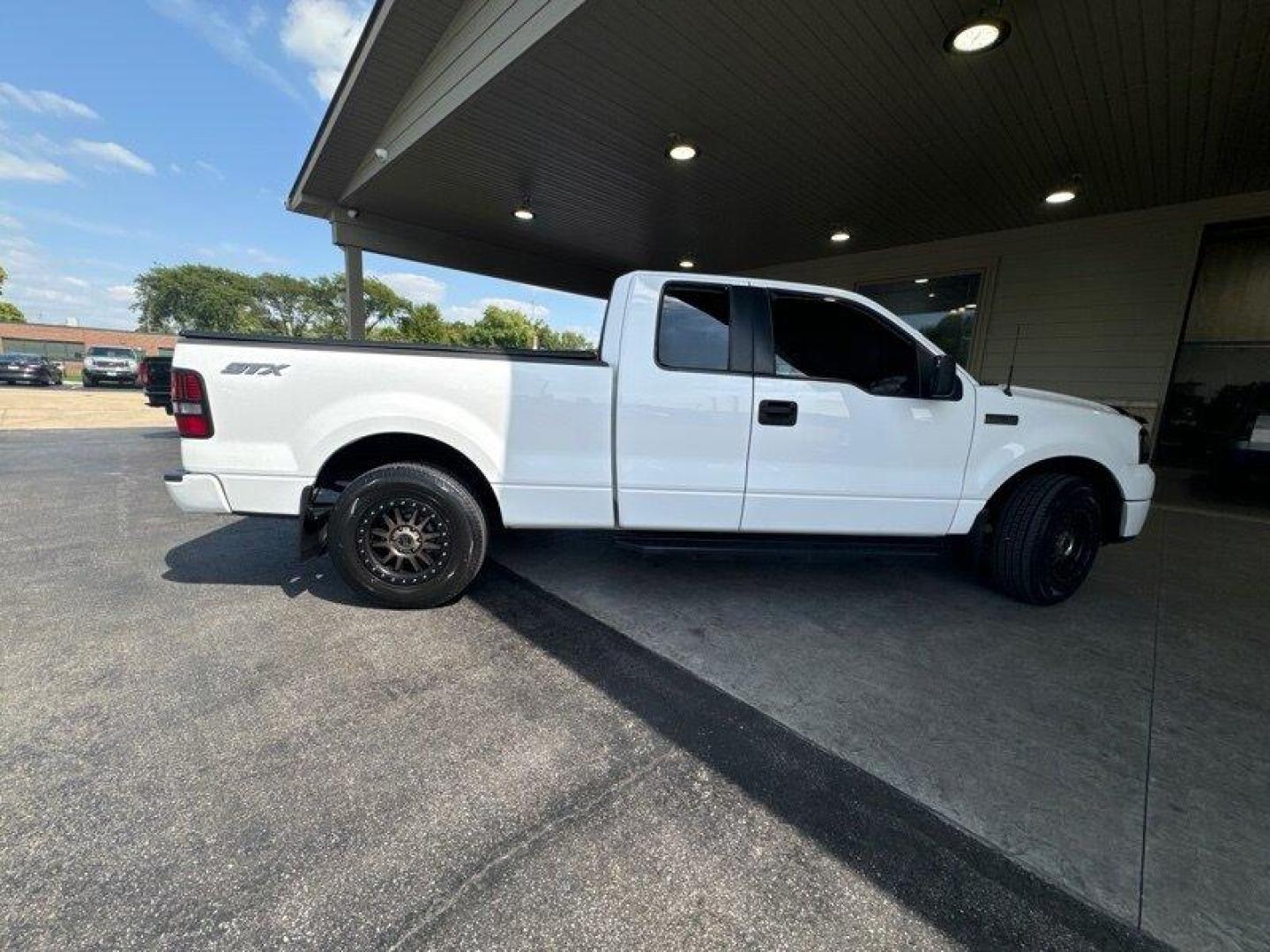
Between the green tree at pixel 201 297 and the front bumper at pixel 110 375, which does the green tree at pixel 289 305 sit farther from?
the front bumper at pixel 110 375

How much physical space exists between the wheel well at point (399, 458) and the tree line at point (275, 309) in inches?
2130

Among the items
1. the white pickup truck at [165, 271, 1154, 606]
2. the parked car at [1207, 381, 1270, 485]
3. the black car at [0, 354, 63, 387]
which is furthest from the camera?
the black car at [0, 354, 63, 387]

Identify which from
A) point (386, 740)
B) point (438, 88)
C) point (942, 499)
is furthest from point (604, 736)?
point (438, 88)

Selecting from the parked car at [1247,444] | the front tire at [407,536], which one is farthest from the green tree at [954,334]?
the front tire at [407,536]

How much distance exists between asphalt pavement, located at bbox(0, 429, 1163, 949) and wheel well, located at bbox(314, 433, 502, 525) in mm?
Answer: 855

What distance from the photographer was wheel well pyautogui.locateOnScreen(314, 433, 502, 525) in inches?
122

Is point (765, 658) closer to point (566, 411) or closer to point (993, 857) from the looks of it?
point (993, 857)

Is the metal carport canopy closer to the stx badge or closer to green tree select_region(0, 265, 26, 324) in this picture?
the stx badge

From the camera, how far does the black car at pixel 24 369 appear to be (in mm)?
20172

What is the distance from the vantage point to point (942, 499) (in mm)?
3281

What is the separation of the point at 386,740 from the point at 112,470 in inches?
289

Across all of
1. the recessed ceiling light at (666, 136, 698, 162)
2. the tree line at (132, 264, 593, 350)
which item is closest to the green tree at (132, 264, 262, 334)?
the tree line at (132, 264, 593, 350)

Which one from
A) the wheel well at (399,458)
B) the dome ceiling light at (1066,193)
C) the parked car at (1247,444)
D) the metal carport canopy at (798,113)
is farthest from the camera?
the dome ceiling light at (1066,193)

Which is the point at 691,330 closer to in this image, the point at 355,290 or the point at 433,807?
the point at 433,807
